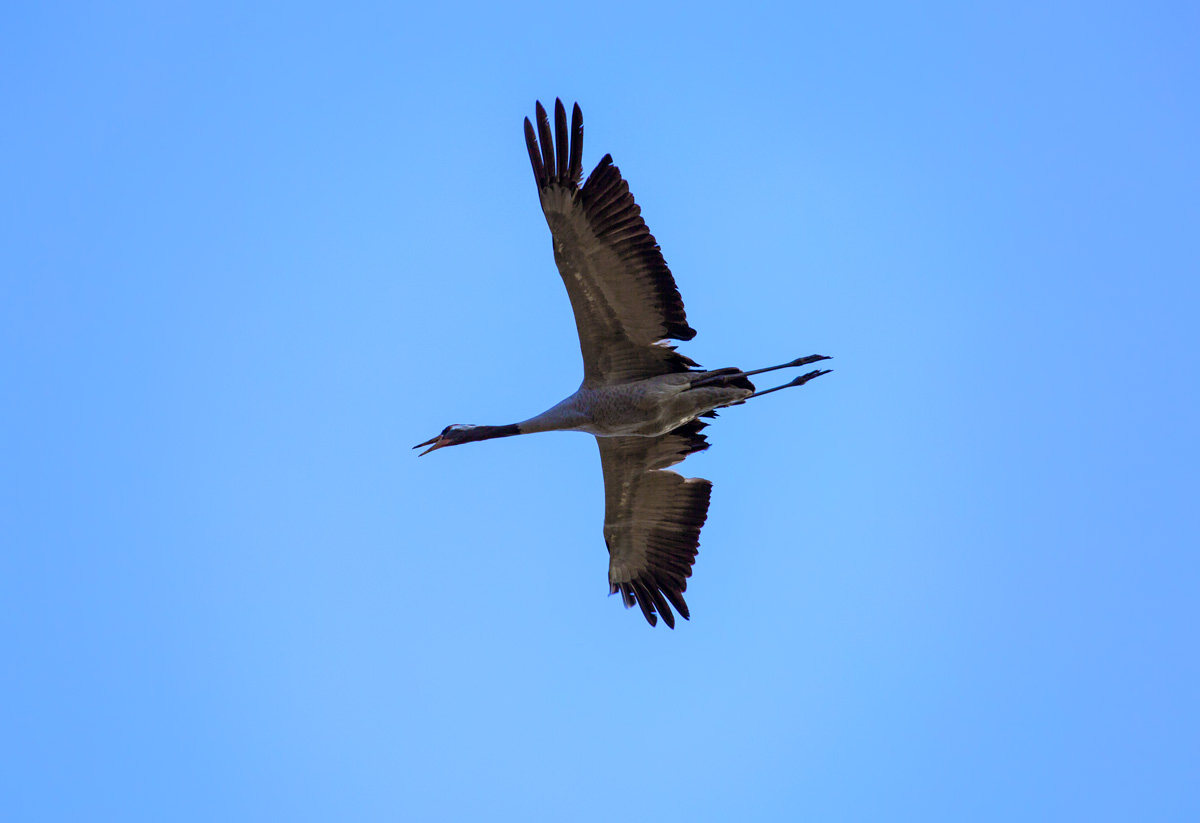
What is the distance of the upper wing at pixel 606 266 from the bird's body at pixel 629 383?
0.01 m

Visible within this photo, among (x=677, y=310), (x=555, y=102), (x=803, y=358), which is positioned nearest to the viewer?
(x=555, y=102)

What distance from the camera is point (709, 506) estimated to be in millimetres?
14023

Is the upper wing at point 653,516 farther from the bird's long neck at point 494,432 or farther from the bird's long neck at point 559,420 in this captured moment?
the bird's long neck at point 494,432

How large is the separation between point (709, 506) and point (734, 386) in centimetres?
183

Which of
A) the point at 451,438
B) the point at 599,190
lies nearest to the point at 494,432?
the point at 451,438

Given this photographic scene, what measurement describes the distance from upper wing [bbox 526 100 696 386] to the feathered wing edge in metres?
0.01

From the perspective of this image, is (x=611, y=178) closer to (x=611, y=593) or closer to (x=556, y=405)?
(x=556, y=405)

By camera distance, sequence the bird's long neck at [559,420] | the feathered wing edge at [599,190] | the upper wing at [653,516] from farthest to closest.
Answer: the upper wing at [653,516] < the bird's long neck at [559,420] < the feathered wing edge at [599,190]

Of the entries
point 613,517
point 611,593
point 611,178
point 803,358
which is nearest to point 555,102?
point 611,178

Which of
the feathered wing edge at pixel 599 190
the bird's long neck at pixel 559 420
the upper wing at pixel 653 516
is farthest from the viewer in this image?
the upper wing at pixel 653 516

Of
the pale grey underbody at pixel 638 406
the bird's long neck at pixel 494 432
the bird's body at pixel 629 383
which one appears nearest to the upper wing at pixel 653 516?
the bird's body at pixel 629 383

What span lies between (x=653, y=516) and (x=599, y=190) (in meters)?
4.23

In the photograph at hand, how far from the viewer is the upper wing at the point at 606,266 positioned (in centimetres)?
1190

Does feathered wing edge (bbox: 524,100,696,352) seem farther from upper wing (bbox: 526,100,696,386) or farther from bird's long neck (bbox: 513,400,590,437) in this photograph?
bird's long neck (bbox: 513,400,590,437)
